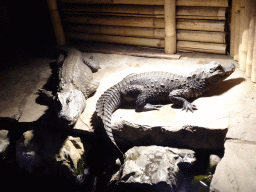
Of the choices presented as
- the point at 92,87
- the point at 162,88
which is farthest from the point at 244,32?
the point at 92,87

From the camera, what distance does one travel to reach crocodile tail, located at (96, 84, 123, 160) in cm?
396

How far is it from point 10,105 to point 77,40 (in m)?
3.38

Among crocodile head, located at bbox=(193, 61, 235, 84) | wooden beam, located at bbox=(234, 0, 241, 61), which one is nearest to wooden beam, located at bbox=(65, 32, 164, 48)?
wooden beam, located at bbox=(234, 0, 241, 61)

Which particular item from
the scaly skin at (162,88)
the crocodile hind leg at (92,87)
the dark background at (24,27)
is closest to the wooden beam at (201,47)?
the scaly skin at (162,88)

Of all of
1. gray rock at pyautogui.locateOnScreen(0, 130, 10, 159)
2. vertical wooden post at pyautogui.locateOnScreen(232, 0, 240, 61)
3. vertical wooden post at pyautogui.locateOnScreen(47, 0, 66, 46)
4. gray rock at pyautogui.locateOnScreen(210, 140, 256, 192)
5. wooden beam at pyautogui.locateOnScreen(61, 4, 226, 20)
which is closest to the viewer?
gray rock at pyautogui.locateOnScreen(210, 140, 256, 192)

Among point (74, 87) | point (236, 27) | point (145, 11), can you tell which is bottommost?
point (74, 87)

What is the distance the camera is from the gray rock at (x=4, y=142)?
458cm

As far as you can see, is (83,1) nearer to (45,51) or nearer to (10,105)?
(45,51)

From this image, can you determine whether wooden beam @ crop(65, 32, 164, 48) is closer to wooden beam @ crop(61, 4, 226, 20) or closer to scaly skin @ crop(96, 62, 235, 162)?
wooden beam @ crop(61, 4, 226, 20)

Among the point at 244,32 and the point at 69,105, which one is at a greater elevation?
the point at 244,32

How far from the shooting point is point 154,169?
364 cm

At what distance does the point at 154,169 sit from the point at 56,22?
5300 millimetres

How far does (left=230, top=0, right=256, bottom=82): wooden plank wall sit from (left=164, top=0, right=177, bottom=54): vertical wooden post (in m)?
1.26

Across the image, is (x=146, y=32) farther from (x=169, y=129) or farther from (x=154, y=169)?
(x=154, y=169)
